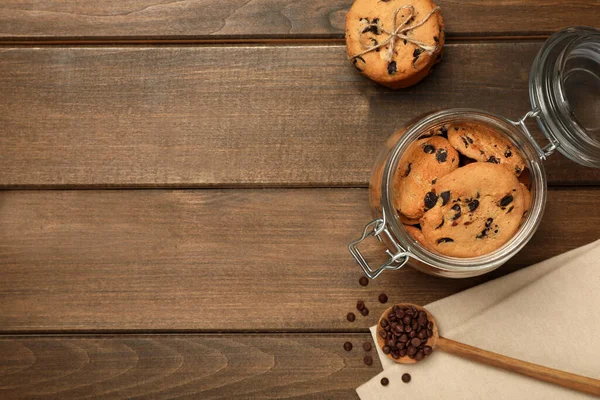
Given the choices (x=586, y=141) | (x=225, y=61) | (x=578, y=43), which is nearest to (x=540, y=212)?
(x=586, y=141)

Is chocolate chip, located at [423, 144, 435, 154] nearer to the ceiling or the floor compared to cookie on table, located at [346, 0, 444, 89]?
nearer to the floor

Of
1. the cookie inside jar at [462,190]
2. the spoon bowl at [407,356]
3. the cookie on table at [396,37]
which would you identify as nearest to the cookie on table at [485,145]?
the cookie inside jar at [462,190]

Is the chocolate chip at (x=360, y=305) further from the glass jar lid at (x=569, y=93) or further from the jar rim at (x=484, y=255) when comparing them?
Result: the glass jar lid at (x=569, y=93)

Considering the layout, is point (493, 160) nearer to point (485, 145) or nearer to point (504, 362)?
point (485, 145)

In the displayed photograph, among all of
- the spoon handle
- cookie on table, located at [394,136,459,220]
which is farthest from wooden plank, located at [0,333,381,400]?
cookie on table, located at [394,136,459,220]

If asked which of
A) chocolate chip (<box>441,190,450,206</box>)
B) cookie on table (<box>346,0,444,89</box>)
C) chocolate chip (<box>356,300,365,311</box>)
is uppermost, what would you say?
cookie on table (<box>346,0,444,89</box>)

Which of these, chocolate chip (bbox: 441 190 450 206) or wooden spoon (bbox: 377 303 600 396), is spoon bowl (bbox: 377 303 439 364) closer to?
wooden spoon (bbox: 377 303 600 396)

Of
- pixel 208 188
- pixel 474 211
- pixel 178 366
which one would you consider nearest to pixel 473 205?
pixel 474 211
